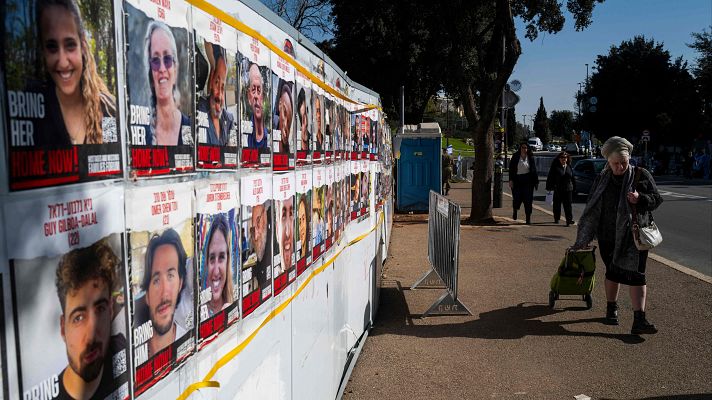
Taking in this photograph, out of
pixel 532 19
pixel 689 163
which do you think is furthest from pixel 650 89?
pixel 532 19

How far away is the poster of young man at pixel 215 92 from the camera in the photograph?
1938 millimetres

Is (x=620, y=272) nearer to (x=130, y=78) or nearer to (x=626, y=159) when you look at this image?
(x=626, y=159)

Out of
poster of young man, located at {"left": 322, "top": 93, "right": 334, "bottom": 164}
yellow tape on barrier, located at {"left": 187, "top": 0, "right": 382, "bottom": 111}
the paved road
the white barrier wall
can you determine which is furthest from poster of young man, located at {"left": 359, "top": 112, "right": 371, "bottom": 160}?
the paved road

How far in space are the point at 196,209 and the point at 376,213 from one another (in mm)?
5314

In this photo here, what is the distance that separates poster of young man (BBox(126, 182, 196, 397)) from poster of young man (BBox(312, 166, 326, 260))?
1803 mm

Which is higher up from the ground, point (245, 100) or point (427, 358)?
point (245, 100)

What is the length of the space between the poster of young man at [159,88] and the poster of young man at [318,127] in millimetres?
1822

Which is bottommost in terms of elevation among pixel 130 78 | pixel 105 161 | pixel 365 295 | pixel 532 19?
pixel 365 295

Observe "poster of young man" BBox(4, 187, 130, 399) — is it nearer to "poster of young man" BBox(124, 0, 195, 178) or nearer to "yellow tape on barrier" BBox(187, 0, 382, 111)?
"poster of young man" BBox(124, 0, 195, 178)

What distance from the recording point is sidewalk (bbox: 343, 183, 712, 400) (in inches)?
199

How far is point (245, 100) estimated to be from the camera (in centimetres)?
237

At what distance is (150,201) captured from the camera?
1645mm

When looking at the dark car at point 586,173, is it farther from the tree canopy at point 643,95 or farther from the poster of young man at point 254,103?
the tree canopy at point 643,95

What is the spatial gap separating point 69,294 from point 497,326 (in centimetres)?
583
